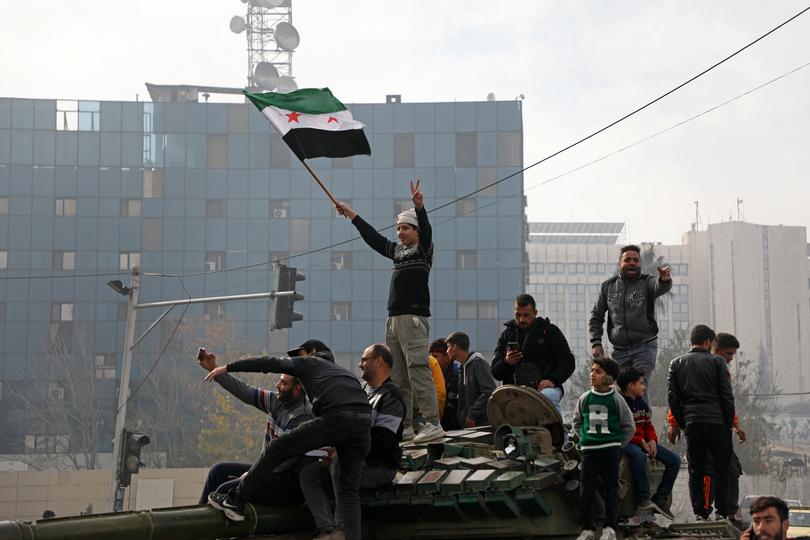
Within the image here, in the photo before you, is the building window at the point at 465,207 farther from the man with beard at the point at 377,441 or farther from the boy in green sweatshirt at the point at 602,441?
the man with beard at the point at 377,441

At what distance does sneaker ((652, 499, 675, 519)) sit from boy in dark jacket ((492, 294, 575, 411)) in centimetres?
143

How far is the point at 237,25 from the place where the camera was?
83812 millimetres

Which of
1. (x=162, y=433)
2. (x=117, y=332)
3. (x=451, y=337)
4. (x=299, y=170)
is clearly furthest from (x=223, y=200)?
(x=451, y=337)

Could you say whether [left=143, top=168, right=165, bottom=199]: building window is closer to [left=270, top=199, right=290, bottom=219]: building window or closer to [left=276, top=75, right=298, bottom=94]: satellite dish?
[left=270, top=199, right=290, bottom=219]: building window

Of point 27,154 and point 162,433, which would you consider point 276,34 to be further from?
point 162,433

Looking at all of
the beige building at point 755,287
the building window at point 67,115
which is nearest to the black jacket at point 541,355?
the building window at point 67,115

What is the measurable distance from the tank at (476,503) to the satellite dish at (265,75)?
2739 inches

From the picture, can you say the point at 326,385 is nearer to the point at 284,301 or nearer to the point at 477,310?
the point at 284,301

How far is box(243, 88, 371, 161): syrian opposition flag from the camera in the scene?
1580 cm

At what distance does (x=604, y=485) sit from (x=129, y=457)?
670 inches

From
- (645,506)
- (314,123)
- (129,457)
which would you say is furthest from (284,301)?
(645,506)

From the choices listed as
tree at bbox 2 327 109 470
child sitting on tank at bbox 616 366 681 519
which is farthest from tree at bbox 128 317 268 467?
child sitting on tank at bbox 616 366 681 519

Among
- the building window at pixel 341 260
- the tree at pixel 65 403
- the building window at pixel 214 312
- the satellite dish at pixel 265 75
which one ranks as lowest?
the tree at pixel 65 403

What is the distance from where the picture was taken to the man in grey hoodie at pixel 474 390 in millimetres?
13211
